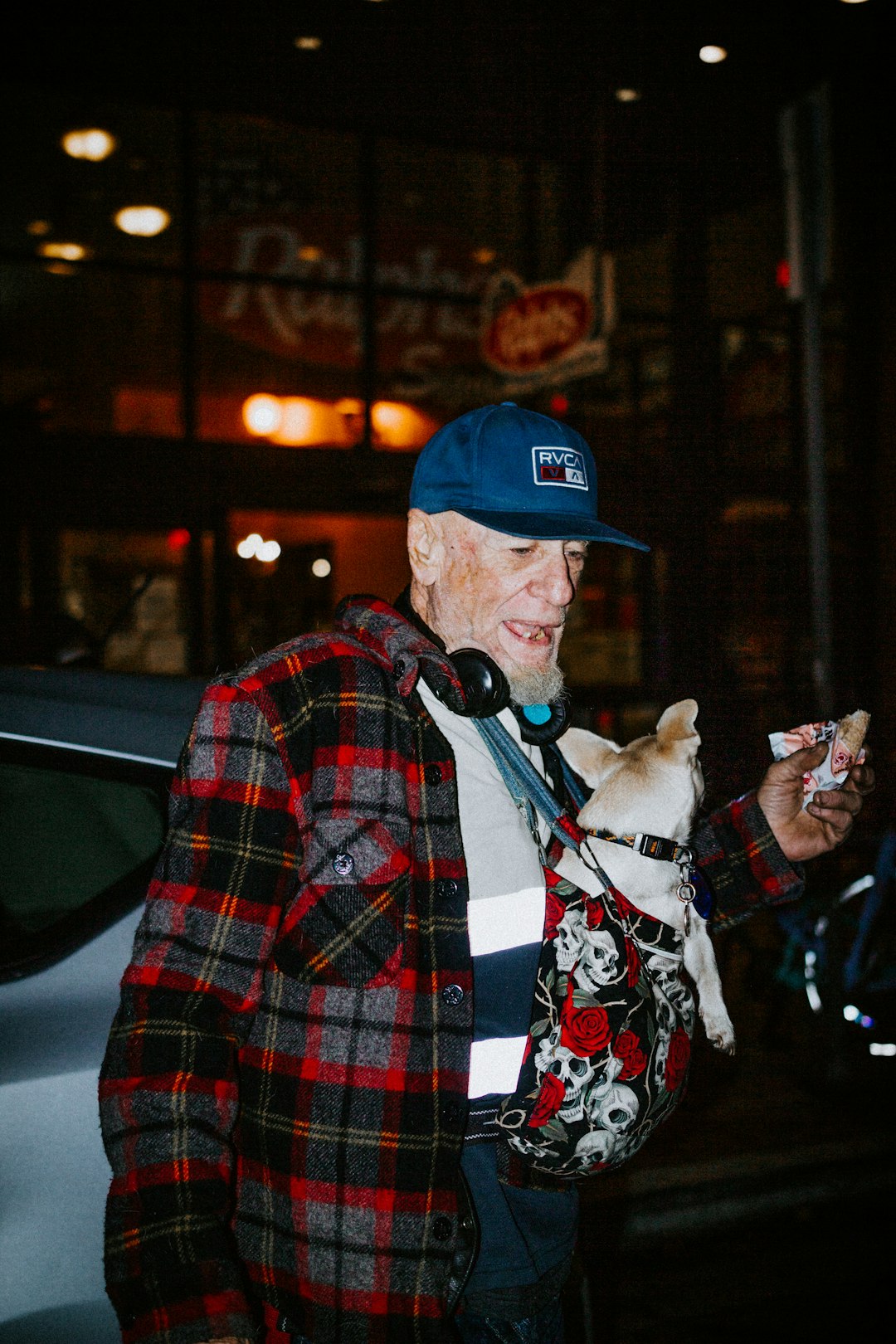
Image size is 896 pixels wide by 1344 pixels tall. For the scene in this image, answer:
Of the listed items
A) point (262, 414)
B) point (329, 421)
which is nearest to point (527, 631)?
point (262, 414)

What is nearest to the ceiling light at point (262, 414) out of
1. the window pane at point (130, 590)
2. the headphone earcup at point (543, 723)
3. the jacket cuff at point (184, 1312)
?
the window pane at point (130, 590)

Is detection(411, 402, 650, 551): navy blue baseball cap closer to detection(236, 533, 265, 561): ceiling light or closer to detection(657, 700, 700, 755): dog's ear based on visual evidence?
detection(657, 700, 700, 755): dog's ear

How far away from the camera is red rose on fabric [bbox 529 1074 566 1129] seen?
56.4 inches

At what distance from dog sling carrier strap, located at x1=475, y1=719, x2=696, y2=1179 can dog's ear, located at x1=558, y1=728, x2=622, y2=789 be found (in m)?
0.16

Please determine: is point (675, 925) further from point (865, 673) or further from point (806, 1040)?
point (865, 673)

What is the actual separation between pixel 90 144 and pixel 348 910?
7.22 metres

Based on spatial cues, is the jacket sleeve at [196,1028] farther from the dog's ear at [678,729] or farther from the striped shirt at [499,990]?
the dog's ear at [678,729]

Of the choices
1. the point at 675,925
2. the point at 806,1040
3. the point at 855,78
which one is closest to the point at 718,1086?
the point at 806,1040

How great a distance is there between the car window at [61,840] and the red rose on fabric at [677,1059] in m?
1.11

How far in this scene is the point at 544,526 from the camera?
5.11ft

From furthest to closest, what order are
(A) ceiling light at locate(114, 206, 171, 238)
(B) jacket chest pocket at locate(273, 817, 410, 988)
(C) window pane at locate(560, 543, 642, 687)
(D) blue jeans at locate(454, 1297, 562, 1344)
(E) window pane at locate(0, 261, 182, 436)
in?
(C) window pane at locate(560, 543, 642, 687), (A) ceiling light at locate(114, 206, 171, 238), (E) window pane at locate(0, 261, 182, 436), (D) blue jeans at locate(454, 1297, 562, 1344), (B) jacket chest pocket at locate(273, 817, 410, 988)

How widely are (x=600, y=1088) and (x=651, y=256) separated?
8.00 meters

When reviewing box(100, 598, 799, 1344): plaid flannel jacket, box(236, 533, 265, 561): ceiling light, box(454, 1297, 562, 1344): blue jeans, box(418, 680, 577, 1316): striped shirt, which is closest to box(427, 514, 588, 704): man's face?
box(418, 680, 577, 1316): striped shirt

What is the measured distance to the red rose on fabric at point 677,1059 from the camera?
5.08 feet
